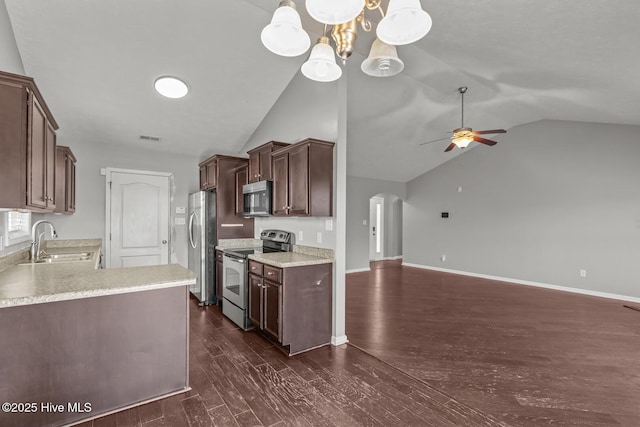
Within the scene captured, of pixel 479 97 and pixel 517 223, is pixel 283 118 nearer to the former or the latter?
pixel 479 97

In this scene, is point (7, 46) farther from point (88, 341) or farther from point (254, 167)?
point (88, 341)

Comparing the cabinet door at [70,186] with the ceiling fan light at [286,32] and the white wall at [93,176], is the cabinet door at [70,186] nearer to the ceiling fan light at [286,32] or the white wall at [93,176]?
the white wall at [93,176]

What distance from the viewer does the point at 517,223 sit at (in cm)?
618

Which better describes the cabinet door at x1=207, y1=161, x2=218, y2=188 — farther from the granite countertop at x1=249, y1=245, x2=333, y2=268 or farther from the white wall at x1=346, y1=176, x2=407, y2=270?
the white wall at x1=346, y1=176, x2=407, y2=270

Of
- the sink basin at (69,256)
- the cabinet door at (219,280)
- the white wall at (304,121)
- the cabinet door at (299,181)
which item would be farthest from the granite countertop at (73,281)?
the cabinet door at (219,280)

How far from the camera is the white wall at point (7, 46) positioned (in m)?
2.48

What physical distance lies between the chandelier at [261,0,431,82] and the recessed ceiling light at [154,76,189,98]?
269 cm

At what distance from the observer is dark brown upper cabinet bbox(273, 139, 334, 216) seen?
3.07 metres

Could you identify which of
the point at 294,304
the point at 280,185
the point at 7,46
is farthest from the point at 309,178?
the point at 7,46

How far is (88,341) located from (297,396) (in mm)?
1443

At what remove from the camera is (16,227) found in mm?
3119

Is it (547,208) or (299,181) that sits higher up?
(299,181)

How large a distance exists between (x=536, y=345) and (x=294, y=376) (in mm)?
Answer: 2572

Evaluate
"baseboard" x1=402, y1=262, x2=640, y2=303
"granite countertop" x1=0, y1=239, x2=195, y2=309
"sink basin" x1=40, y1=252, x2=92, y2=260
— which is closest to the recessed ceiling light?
"sink basin" x1=40, y1=252, x2=92, y2=260
